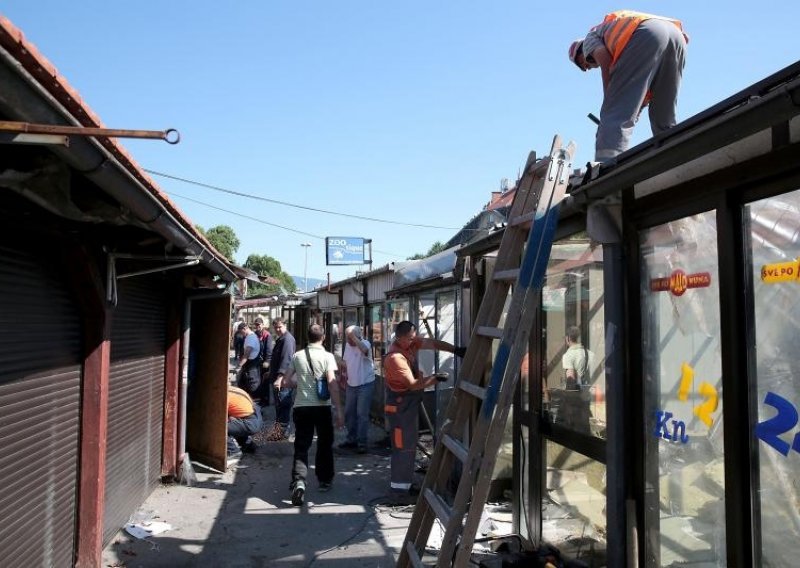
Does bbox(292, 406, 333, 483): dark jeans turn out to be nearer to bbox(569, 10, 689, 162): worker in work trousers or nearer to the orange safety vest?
bbox(569, 10, 689, 162): worker in work trousers

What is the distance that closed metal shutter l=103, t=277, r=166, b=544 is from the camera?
521cm

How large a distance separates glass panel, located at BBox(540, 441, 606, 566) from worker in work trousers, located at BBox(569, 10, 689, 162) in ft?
5.89

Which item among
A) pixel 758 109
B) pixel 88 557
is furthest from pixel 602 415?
pixel 88 557

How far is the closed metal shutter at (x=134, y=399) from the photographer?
5.21 m

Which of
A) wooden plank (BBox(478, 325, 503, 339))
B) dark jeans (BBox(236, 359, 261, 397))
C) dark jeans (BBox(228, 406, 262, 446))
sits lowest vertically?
dark jeans (BBox(228, 406, 262, 446))

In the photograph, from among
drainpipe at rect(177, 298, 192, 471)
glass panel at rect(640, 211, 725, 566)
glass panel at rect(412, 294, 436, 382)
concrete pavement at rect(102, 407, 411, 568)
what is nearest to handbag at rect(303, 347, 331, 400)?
concrete pavement at rect(102, 407, 411, 568)

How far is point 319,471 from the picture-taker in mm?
6953

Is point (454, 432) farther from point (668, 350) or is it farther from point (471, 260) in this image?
point (471, 260)

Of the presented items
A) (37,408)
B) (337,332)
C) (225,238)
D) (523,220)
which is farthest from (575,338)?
(225,238)

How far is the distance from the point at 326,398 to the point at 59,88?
4.87 metres

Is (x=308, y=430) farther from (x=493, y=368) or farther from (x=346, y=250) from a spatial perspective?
(x=346, y=250)

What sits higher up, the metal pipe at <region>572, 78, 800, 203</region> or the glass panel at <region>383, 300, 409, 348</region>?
the metal pipe at <region>572, 78, 800, 203</region>

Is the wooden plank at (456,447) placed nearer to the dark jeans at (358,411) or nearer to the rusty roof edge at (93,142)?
the rusty roof edge at (93,142)

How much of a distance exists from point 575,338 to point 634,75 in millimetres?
1576
